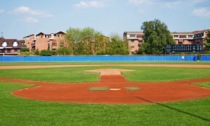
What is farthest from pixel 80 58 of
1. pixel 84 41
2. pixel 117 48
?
pixel 84 41

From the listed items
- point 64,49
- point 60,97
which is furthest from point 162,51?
point 60,97

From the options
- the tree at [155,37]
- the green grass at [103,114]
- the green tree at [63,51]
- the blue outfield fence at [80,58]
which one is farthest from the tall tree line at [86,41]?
the green grass at [103,114]

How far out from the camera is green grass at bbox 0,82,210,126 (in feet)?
29.1

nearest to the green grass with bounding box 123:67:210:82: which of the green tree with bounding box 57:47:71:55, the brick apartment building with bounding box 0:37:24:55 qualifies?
the green tree with bounding box 57:47:71:55

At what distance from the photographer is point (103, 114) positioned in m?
10.1

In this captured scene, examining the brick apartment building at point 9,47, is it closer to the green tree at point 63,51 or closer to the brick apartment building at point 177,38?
the green tree at point 63,51

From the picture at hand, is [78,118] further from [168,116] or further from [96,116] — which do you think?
[168,116]

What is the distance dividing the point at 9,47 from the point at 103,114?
103 m

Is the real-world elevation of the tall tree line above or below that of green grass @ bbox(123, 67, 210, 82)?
above

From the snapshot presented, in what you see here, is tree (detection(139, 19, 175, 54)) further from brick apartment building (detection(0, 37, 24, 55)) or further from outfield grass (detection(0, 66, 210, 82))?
outfield grass (detection(0, 66, 210, 82))

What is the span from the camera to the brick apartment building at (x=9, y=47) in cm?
10736

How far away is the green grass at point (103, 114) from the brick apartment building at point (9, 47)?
99.5 m

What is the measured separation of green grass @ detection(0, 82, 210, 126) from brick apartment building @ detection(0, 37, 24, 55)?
326 feet

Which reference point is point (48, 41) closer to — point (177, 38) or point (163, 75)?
point (177, 38)
